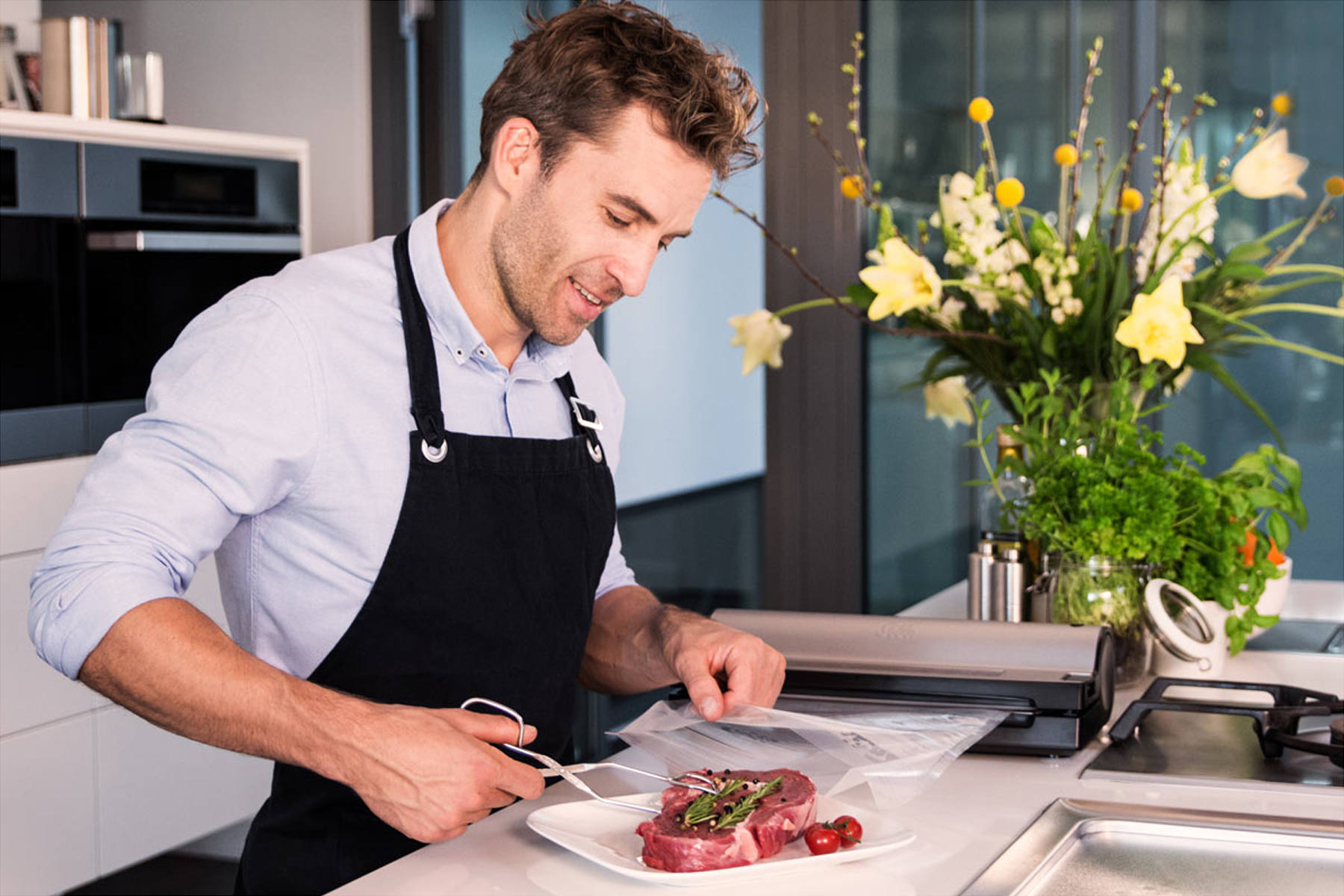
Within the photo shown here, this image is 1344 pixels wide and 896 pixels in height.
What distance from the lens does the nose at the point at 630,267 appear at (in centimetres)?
161

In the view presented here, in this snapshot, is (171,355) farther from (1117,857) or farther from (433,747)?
(1117,857)

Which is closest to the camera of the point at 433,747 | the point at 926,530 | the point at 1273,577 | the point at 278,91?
the point at 433,747

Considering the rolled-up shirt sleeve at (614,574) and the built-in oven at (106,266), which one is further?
Result: the built-in oven at (106,266)

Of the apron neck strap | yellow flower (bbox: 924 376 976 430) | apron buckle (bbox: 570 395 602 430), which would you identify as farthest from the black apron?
yellow flower (bbox: 924 376 976 430)

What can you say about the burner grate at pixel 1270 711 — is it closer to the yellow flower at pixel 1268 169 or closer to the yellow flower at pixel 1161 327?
the yellow flower at pixel 1161 327

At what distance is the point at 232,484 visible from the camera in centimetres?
139

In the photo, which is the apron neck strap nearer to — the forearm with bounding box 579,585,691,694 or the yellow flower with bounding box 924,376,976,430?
the forearm with bounding box 579,585,691,694

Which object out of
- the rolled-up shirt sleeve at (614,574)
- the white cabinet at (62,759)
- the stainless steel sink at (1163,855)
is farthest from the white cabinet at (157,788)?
the stainless steel sink at (1163,855)

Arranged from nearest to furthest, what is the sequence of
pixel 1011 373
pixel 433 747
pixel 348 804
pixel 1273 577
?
pixel 433 747 < pixel 348 804 < pixel 1273 577 < pixel 1011 373

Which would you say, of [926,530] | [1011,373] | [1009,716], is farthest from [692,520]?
[1009,716]

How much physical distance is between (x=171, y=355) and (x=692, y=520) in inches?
104

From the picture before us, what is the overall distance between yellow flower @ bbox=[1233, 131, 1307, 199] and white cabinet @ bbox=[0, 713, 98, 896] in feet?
7.92

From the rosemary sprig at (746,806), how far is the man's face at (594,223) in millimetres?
592

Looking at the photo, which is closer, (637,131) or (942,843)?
(942,843)
